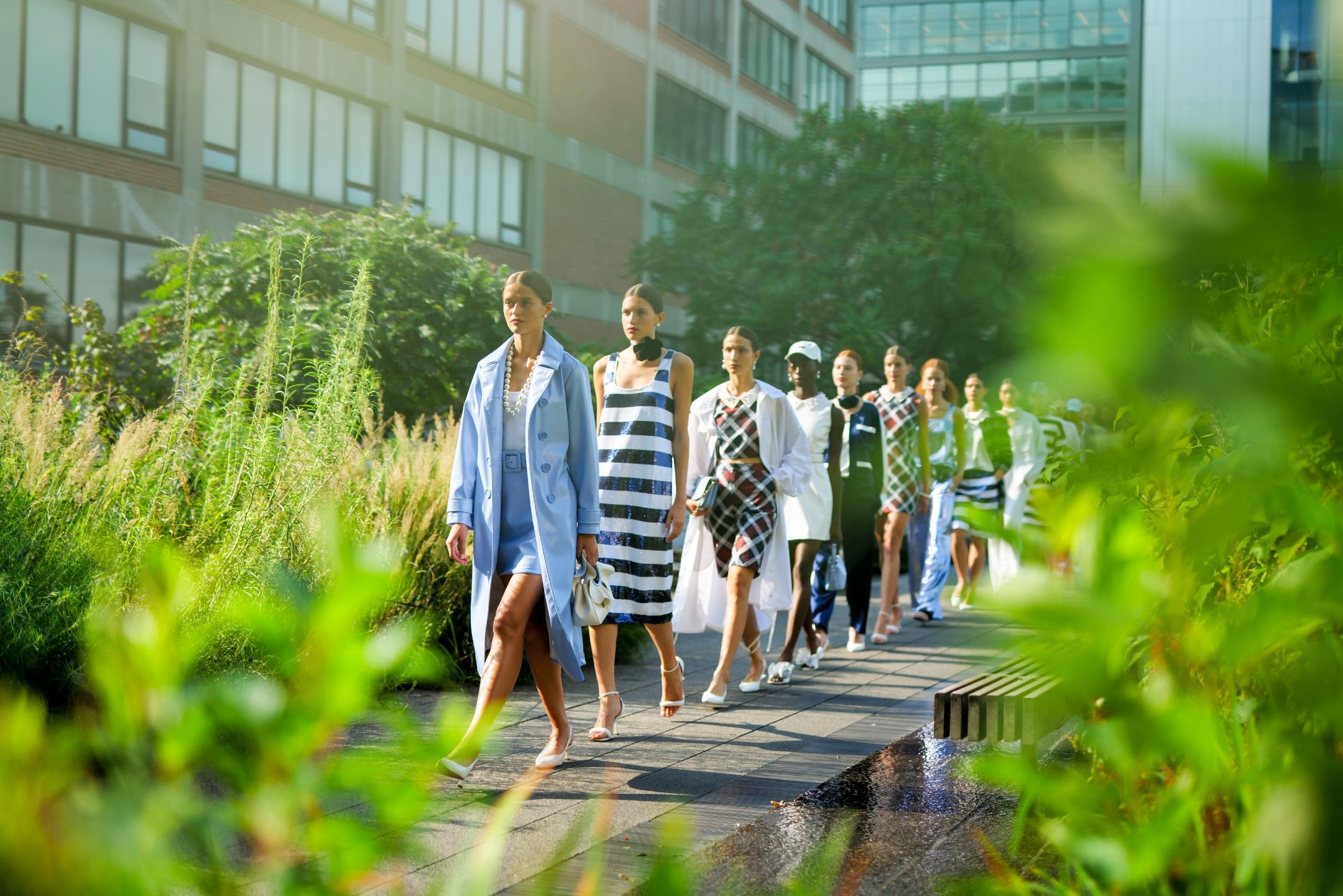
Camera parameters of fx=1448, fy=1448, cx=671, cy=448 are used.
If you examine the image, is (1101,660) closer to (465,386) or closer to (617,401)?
(617,401)

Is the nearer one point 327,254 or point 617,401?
point 617,401

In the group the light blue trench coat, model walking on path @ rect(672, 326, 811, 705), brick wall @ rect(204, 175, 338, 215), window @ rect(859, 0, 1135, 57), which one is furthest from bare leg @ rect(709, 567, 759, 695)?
window @ rect(859, 0, 1135, 57)

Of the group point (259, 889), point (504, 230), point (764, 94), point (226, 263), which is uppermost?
point (764, 94)

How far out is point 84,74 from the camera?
25438mm

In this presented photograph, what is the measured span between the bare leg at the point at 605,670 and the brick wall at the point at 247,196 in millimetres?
22571

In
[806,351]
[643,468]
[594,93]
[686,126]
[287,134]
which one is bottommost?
[643,468]

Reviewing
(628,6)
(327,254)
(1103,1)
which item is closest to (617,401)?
(327,254)

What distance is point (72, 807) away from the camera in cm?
89

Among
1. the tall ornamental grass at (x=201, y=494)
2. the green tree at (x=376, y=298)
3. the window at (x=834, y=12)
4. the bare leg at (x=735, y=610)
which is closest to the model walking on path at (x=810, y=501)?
the bare leg at (x=735, y=610)

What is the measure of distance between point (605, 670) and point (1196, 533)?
611 centimetres

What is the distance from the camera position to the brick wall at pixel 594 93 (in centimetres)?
3766

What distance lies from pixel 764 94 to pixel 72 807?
50045 mm

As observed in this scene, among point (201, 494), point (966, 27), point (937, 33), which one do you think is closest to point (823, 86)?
point (937, 33)

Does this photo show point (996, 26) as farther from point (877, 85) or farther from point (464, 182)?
point (464, 182)
